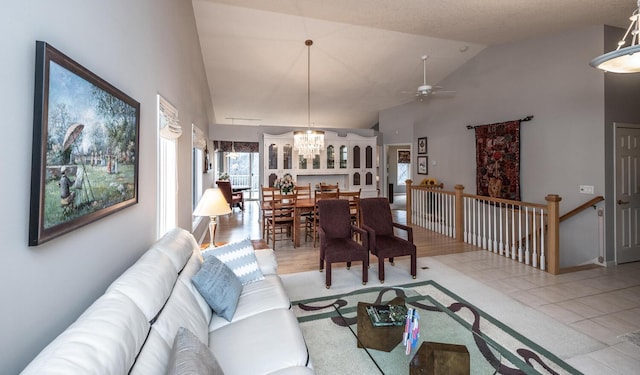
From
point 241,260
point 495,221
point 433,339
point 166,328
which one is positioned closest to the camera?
point 166,328

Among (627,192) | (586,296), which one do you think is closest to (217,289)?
(586,296)

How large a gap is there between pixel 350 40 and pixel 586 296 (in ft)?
15.7

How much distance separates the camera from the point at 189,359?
1.00 m

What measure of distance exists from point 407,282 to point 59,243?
3081 mm

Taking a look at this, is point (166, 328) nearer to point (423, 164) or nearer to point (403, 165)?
point (423, 164)

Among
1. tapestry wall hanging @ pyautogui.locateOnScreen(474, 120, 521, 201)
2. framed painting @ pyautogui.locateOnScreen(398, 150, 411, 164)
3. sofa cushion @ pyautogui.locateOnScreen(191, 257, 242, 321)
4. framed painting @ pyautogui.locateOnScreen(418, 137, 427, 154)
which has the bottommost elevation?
sofa cushion @ pyautogui.locateOnScreen(191, 257, 242, 321)

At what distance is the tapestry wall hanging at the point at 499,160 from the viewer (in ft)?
16.2

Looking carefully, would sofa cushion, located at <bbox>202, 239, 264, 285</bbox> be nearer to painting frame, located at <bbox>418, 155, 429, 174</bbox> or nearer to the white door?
the white door

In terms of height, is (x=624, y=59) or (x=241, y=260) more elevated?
(x=624, y=59)

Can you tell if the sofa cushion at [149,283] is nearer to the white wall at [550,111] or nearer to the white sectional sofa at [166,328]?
the white sectional sofa at [166,328]

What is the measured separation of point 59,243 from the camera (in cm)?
113

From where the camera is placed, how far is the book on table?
6.17 feet

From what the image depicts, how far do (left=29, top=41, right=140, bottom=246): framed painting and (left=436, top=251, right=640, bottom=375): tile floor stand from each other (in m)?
3.02

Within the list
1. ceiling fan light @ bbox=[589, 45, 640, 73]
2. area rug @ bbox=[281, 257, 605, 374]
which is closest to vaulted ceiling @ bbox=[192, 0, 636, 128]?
ceiling fan light @ bbox=[589, 45, 640, 73]
